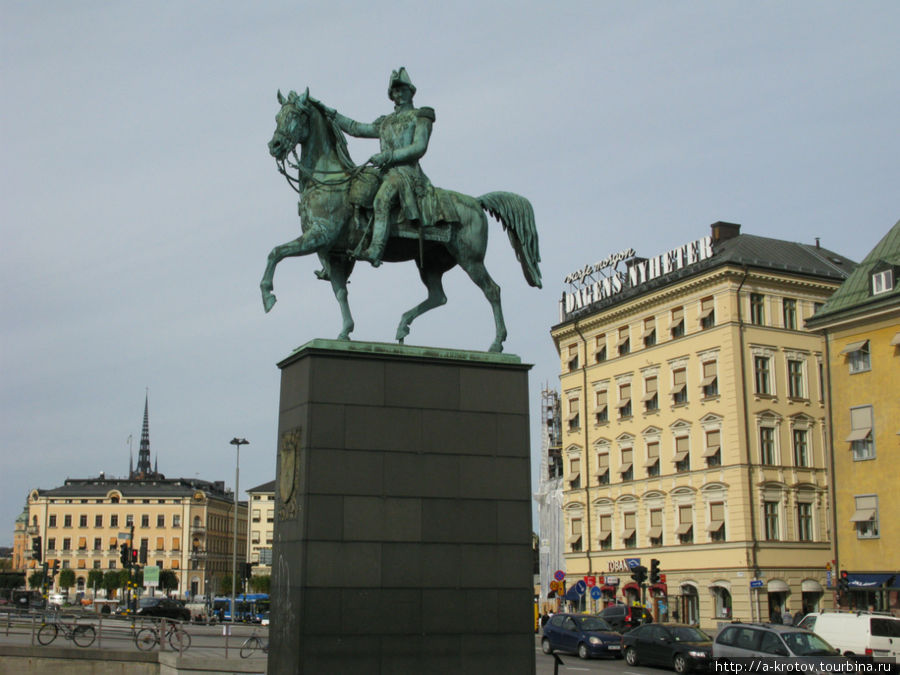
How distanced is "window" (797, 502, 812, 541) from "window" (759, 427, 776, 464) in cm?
280

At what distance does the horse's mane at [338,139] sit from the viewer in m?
15.8

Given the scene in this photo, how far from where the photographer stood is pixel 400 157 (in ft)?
51.9

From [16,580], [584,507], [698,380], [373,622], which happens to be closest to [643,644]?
[373,622]

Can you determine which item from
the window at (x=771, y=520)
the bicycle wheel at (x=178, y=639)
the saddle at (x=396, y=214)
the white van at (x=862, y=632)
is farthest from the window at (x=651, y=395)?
the saddle at (x=396, y=214)

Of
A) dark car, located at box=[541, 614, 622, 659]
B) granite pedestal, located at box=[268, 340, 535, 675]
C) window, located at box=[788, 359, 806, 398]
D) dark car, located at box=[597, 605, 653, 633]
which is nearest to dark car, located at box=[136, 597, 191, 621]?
dark car, located at box=[597, 605, 653, 633]

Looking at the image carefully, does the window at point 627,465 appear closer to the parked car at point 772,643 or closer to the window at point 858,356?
the window at point 858,356

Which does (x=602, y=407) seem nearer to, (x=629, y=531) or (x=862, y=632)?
(x=629, y=531)

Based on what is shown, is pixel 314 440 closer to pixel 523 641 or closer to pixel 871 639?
pixel 523 641

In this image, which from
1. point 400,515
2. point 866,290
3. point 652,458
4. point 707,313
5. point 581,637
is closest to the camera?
point 400,515

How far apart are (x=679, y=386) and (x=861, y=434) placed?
13.8 metres

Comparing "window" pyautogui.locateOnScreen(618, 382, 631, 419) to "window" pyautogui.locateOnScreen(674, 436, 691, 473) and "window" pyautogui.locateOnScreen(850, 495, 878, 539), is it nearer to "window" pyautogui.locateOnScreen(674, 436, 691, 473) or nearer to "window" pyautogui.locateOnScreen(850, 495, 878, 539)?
"window" pyautogui.locateOnScreen(674, 436, 691, 473)

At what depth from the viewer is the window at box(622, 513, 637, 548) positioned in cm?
6084

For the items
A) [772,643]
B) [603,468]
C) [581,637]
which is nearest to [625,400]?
[603,468]

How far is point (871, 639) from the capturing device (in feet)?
93.4
